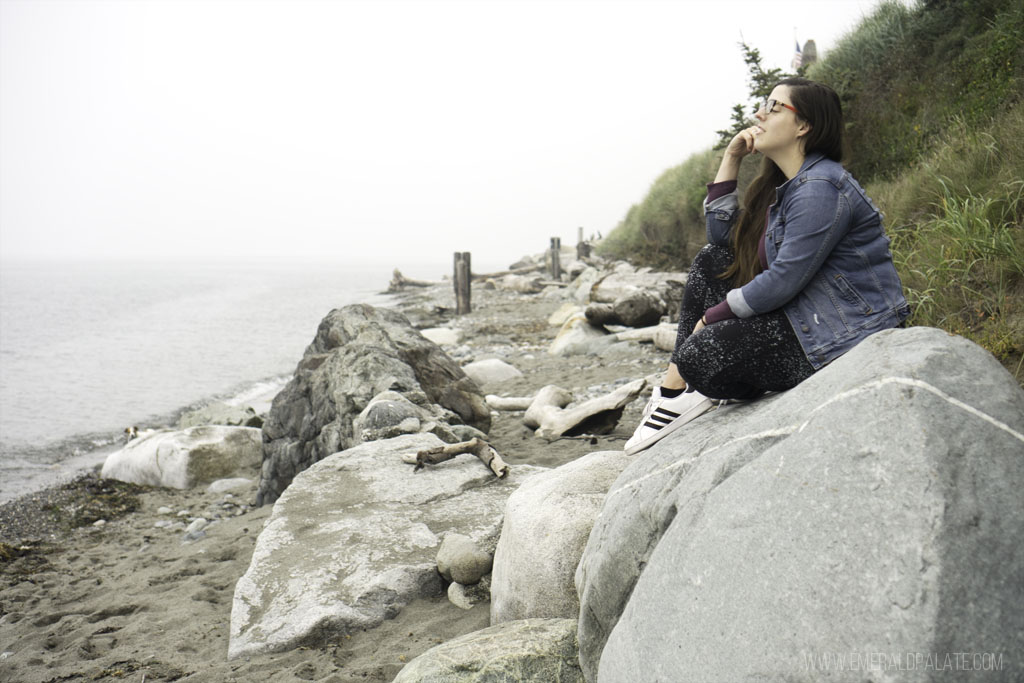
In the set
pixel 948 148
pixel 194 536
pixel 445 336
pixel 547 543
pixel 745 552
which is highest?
pixel 948 148

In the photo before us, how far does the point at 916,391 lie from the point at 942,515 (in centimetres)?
38

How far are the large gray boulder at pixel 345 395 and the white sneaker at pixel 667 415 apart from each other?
11.4 feet

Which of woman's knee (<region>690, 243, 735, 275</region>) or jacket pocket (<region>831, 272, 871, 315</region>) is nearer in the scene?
jacket pocket (<region>831, 272, 871, 315</region>)

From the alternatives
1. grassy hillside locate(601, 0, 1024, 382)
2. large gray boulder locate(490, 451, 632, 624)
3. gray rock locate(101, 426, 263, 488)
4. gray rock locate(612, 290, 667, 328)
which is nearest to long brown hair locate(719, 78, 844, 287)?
large gray boulder locate(490, 451, 632, 624)

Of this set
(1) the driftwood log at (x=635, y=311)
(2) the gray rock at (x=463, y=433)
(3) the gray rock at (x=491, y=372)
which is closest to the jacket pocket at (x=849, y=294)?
(2) the gray rock at (x=463, y=433)

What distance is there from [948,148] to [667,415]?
6435 mm

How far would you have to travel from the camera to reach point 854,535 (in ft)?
5.74

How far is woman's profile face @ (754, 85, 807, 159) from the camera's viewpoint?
3.01 meters

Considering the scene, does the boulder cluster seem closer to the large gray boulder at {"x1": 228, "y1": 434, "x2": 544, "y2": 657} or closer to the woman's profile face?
the large gray boulder at {"x1": 228, "y1": 434, "x2": 544, "y2": 657}

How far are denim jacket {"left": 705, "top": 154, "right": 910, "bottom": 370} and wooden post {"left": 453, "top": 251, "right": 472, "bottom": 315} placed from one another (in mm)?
19931

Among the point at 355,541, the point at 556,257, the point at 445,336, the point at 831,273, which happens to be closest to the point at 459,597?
the point at 355,541

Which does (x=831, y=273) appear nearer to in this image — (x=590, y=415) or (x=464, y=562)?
(x=464, y=562)

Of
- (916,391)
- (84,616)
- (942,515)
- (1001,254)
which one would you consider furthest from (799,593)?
(1001,254)

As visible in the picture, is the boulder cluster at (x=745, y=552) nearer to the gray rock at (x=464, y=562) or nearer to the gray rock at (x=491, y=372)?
the gray rock at (x=464, y=562)
